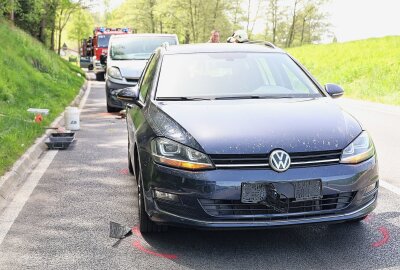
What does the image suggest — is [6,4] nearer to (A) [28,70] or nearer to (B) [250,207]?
(A) [28,70]

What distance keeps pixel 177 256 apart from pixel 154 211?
36 centimetres

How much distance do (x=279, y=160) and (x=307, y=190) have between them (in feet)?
0.93

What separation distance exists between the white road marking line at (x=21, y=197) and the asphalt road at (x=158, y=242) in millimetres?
17

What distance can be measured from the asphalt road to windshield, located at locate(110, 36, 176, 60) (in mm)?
9151

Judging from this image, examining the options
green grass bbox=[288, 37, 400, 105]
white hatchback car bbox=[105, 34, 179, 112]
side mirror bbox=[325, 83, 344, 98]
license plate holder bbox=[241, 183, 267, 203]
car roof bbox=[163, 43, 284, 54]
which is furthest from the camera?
green grass bbox=[288, 37, 400, 105]

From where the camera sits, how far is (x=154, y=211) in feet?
13.6

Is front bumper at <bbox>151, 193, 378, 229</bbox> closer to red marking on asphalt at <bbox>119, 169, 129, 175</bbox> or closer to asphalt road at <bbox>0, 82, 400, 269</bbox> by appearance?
asphalt road at <bbox>0, 82, 400, 269</bbox>

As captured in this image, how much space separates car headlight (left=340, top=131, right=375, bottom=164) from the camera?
407 cm

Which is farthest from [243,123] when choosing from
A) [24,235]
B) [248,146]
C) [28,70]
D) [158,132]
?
[28,70]

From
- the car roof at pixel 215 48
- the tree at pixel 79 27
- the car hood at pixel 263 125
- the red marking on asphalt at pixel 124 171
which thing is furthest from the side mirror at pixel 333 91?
the tree at pixel 79 27

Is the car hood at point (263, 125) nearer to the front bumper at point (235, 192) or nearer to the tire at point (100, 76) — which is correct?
the front bumper at point (235, 192)

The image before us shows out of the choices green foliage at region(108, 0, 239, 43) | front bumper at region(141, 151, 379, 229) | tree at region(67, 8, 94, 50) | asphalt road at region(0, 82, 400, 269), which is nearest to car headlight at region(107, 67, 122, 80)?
asphalt road at region(0, 82, 400, 269)

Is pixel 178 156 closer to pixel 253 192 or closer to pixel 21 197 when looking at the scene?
pixel 253 192

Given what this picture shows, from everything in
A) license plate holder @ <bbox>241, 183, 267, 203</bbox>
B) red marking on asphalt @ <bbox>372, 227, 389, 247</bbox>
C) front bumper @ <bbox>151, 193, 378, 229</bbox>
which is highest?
license plate holder @ <bbox>241, 183, 267, 203</bbox>
